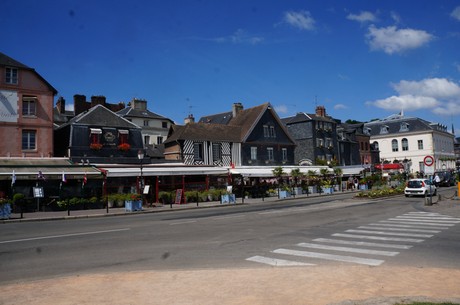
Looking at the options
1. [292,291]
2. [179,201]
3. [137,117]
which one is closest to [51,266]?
[292,291]

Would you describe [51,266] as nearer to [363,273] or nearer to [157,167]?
[363,273]

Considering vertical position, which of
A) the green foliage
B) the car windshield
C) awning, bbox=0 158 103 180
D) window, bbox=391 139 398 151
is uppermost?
window, bbox=391 139 398 151

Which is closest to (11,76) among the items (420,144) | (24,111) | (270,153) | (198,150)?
(24,111)

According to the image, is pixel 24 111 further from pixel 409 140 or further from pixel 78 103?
pixel 409 140

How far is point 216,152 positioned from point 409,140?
149 ft

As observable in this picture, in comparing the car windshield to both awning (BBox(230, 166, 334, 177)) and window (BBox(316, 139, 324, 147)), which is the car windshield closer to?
awning (BBox(230, 166, 334, 177))

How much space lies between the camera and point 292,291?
6.29 m

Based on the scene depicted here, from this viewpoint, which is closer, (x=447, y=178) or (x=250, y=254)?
(x=250, y=254)

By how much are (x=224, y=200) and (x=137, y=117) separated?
2566cm

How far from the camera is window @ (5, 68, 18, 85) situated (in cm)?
3038

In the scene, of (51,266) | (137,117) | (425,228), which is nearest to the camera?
(51,266)

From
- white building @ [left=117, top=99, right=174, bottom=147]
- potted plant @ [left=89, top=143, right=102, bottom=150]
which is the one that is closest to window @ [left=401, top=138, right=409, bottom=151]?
white building @ [left=117, top=99, right=174, bottom=147]

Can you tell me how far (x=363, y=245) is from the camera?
34.2ft

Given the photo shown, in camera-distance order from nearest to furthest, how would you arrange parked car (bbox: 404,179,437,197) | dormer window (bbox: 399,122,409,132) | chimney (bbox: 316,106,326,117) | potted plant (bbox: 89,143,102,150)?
parked car (bbox: 404,179,437,197) → potted plant (bbox: 89,143,102,150) → chimney (bbox: 316,106,326,117) → dormer window (bbox: 399,122,409,132)
